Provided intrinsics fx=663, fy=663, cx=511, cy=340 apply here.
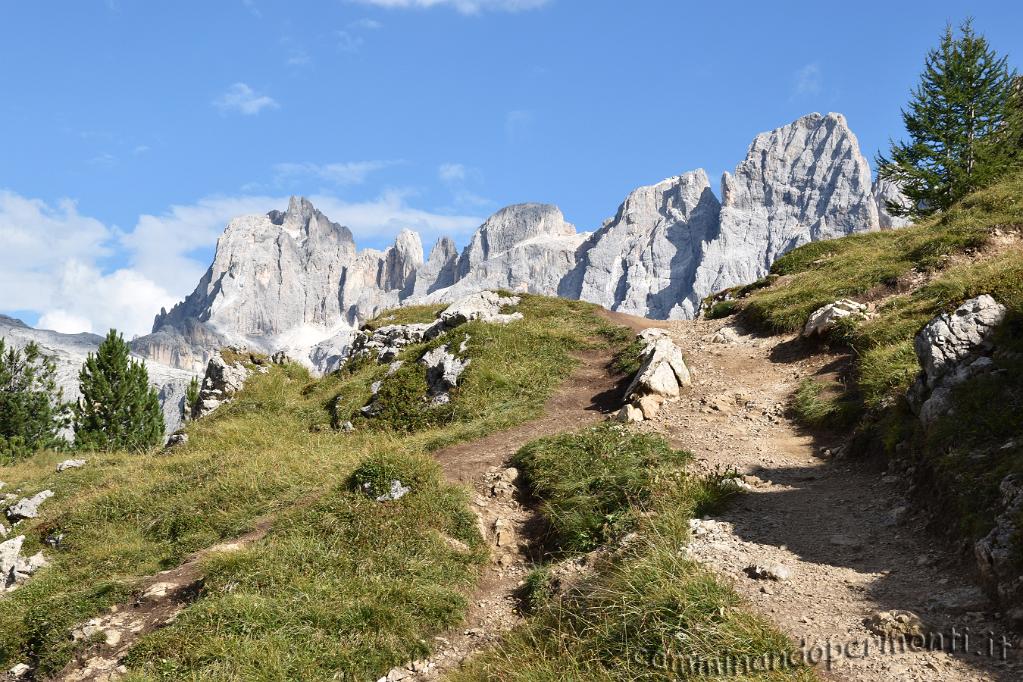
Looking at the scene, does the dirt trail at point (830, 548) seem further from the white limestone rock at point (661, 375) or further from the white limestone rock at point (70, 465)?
the white limestone rock at point (70, 465)

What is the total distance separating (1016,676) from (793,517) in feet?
13.0

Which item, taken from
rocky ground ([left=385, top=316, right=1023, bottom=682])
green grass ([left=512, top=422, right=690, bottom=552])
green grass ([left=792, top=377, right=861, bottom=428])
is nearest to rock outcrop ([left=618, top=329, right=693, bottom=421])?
rocky ground ([left=385, top=316, right=1023, bottom=682])

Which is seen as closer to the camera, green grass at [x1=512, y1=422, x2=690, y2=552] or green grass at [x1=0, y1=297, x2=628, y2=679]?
green grass at [x1=0, y1=297, x2=628, y2=679]

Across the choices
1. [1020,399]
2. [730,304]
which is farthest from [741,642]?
[730,304]

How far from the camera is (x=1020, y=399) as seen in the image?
8.75m

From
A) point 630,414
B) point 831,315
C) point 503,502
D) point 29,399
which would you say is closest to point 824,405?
point 630,414

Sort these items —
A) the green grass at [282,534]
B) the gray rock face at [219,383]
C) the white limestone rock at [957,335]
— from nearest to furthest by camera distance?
the green grass at [282,534] → the white limestone rock at [957,335] → the gray rock face at [219,383]

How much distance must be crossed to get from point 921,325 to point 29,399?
42768 mm

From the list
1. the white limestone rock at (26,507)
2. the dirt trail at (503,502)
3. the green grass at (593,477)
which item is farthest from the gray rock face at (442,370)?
the white limestone rock at (26,507)

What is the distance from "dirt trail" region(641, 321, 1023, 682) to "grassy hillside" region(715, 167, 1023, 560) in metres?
0.62

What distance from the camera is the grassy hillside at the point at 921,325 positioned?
8.41 meters

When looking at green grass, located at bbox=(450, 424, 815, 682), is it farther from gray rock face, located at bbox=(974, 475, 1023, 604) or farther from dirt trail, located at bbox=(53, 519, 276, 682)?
dirt trail, located at bbox=(53, 519, 276, 682)

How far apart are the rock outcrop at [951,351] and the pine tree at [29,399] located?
39.0 metres

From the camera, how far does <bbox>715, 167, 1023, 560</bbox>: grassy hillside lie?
8.41 m
